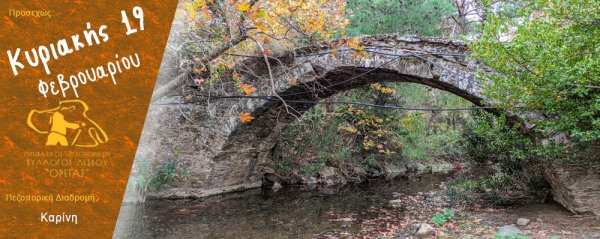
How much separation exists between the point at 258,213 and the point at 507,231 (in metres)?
4.09

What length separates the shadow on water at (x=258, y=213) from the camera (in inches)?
238

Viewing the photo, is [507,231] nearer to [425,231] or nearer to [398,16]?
[425,231]

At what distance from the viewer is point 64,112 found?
339cm

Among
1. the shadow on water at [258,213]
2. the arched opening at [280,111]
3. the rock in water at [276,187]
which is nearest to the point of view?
the shadow on water at [258,213]

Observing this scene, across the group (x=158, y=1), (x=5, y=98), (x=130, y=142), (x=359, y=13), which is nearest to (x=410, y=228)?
(x=130, y=142)

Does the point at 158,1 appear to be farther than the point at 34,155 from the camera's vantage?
Yes

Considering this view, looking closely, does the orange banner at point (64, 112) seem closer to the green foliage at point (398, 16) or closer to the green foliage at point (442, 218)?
the green foliage at point (442, 218)

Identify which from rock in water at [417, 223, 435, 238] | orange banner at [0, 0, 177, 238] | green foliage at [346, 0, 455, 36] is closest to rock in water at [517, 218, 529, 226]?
rock in water at [417, 223, 435, 238]

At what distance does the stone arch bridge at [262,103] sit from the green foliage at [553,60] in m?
1.74

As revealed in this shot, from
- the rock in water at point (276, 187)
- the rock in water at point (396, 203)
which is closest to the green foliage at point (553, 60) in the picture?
the rock in water at point (396, 203)

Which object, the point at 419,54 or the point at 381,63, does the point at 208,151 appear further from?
the point at 419,54

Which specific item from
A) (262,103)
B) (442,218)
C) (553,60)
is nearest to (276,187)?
(262,103)

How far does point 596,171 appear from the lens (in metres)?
5.16

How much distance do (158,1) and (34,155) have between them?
1.74 metres
